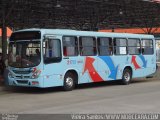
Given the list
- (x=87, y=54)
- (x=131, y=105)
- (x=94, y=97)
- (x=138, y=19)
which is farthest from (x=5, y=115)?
(x=138, y=19)

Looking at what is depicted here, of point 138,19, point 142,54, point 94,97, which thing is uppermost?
point 138,19

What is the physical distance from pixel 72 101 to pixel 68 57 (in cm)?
421

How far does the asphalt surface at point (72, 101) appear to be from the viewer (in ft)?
44.8

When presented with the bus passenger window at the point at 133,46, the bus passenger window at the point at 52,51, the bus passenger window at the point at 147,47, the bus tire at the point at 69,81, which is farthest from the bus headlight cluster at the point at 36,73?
the bus passenger window at the point at 147,47

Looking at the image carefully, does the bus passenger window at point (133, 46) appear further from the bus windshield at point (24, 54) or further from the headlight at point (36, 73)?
the headlight at point (36, 73)

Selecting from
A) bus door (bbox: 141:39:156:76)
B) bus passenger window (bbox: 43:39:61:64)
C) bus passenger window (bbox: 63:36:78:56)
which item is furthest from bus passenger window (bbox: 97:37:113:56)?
bus passenger window (bbox: 43:39:61:64)

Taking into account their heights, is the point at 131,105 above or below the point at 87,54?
below

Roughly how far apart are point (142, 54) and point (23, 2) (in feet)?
30.2

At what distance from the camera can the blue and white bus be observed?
1892 centimetres

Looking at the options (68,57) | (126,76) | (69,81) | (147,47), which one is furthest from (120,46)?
(69,81)

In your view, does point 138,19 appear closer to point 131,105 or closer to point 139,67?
point 139,67

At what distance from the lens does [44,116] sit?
40.3ft

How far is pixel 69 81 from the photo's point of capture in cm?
2019

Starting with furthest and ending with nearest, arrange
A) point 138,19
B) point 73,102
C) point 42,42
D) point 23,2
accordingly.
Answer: point 138,19 → point 23,2 → point 42,42 → point 73,102
